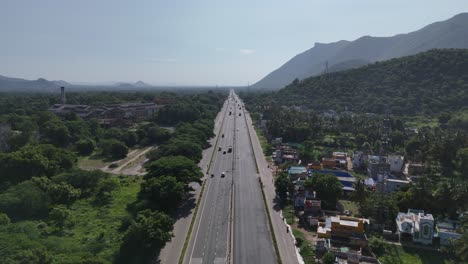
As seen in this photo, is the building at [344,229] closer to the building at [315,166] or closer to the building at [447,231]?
the building at [447,231]

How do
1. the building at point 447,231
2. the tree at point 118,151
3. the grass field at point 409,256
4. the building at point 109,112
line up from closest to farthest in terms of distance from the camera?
the grass field at point 409,256 → the building at point 447,231 → the tree at point 118,151 → the building at point 109,112

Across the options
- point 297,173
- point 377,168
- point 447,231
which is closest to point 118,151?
point 297,173

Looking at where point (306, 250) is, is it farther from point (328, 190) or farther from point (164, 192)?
point (164, 192)

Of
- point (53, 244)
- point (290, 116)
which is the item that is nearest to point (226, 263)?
point (53, 244)

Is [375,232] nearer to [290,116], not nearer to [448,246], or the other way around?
[448,246]

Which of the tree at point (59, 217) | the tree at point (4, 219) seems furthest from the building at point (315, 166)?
the tree at point (4, 219)

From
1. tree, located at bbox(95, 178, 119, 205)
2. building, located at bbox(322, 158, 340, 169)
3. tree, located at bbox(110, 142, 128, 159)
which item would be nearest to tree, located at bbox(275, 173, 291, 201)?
building, located at bbox(322, 158, 340, 169)
